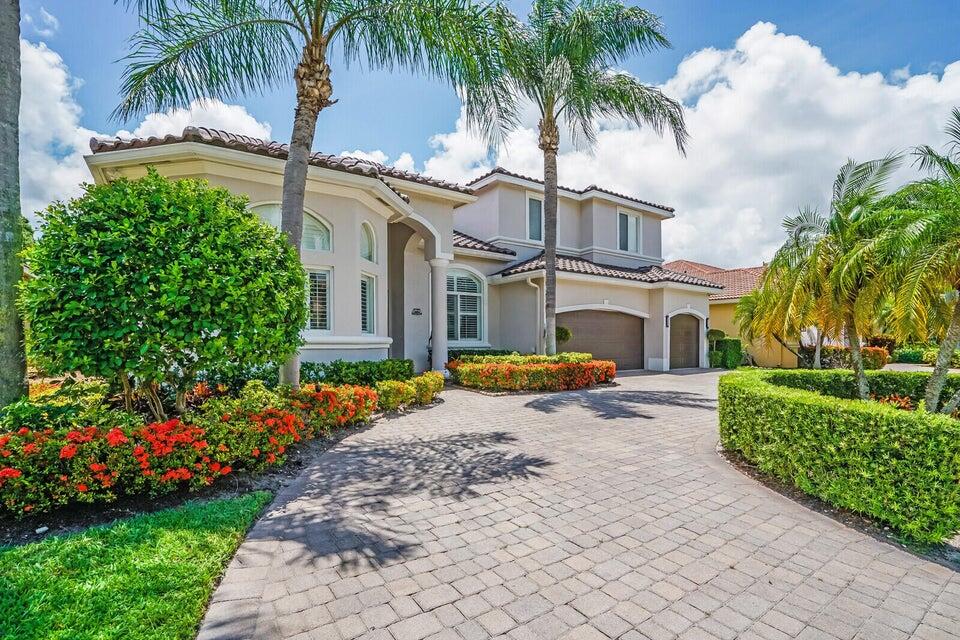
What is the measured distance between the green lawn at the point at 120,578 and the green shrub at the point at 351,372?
5250 millimetres

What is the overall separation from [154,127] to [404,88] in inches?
202

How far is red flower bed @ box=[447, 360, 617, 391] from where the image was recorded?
12461mm

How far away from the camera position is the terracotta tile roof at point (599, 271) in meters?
16.6

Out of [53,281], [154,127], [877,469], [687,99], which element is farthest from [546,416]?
[687,99]

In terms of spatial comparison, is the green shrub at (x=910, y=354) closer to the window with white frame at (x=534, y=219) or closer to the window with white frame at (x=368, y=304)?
the window with white frame at (x=534, y=219)

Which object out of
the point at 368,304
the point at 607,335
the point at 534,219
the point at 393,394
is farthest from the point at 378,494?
the point at 534,219

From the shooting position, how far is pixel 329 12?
7699 millimetres

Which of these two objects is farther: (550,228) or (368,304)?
(550,228)

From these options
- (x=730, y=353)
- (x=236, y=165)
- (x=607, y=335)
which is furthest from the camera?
(x=730, y=353)

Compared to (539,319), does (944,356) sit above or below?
below

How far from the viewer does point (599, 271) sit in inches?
701

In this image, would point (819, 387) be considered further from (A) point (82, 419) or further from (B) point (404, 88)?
(A) point (82, 419)

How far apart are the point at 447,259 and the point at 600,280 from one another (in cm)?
676

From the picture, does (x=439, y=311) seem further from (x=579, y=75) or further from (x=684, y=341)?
(x=684, y=341)
